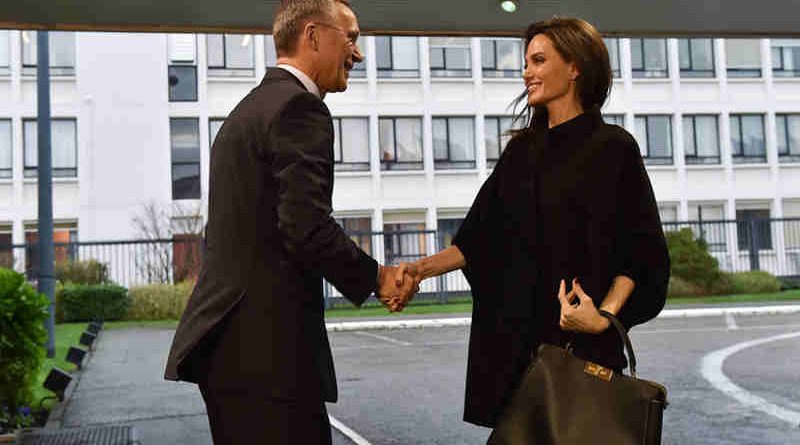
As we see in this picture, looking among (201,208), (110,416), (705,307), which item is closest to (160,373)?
(110,416)

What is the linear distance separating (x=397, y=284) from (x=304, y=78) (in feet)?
2.62

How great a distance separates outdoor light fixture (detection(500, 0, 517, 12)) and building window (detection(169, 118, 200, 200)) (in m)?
28.6

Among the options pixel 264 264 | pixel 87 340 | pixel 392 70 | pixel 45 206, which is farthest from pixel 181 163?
pixel 264 264

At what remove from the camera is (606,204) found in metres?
2.85

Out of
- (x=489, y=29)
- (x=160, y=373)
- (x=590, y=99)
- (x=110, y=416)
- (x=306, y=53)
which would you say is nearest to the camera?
(x=306, y=53)

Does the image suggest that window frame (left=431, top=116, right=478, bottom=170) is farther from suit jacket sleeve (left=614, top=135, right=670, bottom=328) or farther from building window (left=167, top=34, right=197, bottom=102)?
suit jacket sleeve (left=614, top=135, right=670, bottom=328)

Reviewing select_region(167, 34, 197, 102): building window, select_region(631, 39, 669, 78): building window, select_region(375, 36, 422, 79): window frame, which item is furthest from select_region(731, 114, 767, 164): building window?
select_region(167, 34, 197, 102): building window

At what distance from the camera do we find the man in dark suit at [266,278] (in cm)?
255

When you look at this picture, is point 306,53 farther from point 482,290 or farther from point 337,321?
point 337,321

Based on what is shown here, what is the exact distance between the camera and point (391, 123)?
36.0 m

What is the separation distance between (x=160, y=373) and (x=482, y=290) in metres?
9.78

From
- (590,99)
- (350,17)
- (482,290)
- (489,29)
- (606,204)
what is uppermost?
(489,29)

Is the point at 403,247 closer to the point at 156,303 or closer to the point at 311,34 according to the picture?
the point at 156,303

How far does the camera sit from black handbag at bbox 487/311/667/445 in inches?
102
